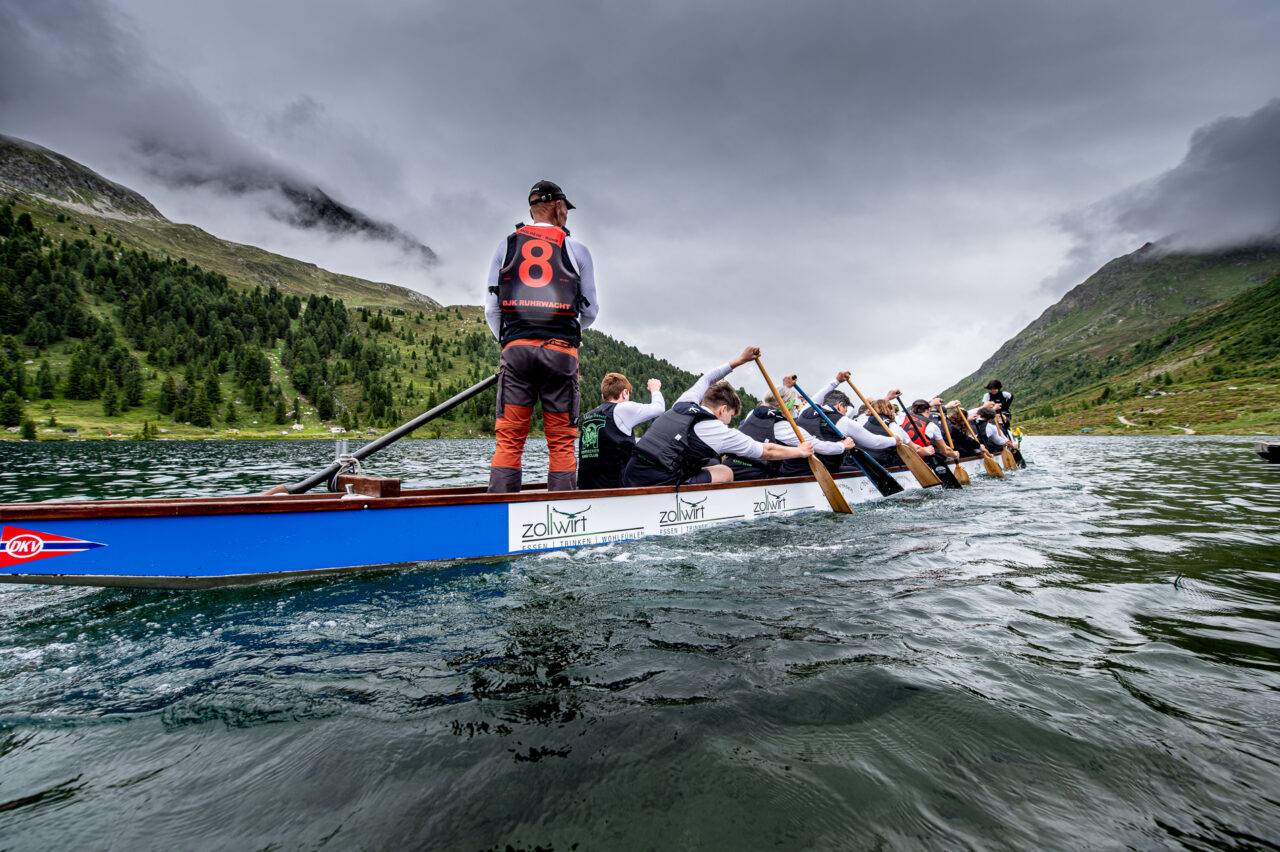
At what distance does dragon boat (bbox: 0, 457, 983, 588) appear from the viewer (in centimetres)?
434

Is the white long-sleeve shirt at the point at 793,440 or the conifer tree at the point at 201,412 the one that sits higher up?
the conifer tree at the point at 201,412

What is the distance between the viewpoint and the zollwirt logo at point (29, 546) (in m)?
4.16

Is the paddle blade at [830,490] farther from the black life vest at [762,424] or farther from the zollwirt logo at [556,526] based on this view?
the zollwirt logo at [556,526]

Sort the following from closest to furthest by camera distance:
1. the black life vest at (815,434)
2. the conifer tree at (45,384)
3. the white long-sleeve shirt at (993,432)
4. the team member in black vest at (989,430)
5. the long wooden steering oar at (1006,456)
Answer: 1. the black life vest at (815,434)
2. the team member in black vest at (989,430)
3. the white long-sleeve shirt at (993,432)
4. the long wooden steering oar at (1006,456)
5. the conifer tree at (45,384)

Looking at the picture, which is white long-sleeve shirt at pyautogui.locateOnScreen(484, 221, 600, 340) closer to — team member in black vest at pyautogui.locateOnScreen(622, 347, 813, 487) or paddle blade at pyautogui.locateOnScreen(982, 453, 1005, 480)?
team member in black vest at pyautogui.locateOnScreen(622, 347, 813, 487)

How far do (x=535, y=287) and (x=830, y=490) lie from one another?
694 centimetres

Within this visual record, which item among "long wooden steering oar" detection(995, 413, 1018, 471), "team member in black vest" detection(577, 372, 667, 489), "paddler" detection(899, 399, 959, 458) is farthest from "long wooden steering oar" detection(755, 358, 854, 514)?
"long wooden steering oar" detection(995, 413, 1018, 471)

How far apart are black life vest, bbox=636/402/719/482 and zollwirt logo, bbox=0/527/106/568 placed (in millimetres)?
6036

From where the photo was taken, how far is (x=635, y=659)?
3.58 meters

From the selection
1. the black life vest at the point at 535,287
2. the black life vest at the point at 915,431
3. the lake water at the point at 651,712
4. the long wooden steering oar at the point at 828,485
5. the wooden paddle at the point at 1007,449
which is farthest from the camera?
the wooden paddle at the point at 1007,449

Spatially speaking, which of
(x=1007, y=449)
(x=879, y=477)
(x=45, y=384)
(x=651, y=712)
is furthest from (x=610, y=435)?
(x=45, y=384)

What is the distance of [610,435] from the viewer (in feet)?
26.3

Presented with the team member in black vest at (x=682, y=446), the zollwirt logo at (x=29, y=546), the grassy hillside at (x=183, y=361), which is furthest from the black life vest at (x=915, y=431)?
the grassy hillside at (x=183, y=361)

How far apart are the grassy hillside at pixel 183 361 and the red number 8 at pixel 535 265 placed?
94551 mm
